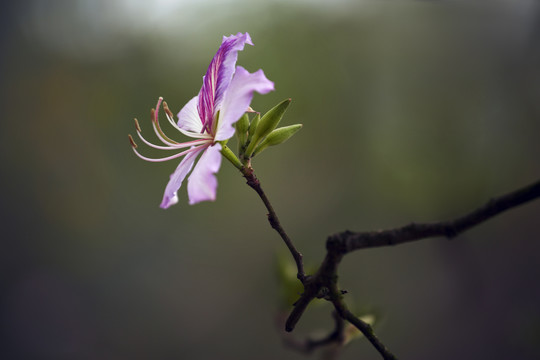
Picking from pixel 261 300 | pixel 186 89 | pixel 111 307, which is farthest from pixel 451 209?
pixel 111 307

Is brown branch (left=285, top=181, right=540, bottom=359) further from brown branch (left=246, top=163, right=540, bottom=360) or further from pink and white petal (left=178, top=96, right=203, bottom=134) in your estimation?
pink and white petal (left=178, top=96, right=203, bottom=134)

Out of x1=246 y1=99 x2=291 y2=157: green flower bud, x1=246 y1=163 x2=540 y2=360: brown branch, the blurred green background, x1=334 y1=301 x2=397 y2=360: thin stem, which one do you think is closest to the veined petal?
x1=246 y1=99 x2=291 y2=157: green flower bud

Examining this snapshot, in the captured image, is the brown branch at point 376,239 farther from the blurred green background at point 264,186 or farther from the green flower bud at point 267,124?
the blurred green background at point 264,186

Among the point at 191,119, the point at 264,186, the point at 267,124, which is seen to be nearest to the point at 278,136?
the point at 267,124

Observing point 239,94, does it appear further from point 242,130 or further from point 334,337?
point 334,337

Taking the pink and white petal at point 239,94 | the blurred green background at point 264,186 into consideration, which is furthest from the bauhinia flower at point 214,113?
the blurred green background at point 264,186

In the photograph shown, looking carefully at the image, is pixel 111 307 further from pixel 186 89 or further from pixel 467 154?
pixel 467 154
